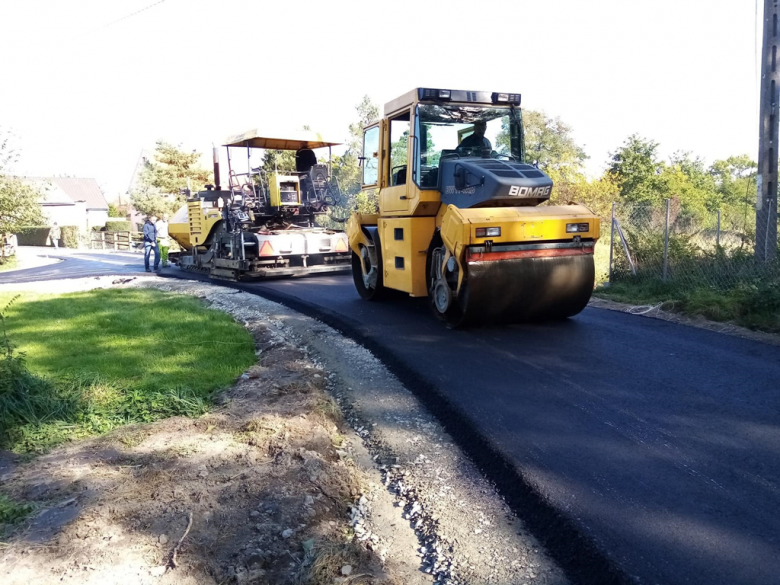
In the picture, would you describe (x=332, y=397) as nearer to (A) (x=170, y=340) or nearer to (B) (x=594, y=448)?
(B) (x=594, y=448)

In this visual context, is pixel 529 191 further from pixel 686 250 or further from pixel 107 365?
pixel 107 365

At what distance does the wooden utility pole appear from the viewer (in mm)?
8680

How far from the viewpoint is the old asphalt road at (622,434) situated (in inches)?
111

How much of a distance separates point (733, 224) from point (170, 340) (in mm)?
8539

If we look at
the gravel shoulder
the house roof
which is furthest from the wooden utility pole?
the house roof

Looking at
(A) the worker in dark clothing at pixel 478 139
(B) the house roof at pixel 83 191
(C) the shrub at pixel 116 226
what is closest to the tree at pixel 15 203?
(A) the worker in dark clothing at pixel 478 139

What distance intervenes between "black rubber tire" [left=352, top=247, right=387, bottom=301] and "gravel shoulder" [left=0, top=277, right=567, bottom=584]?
4347 millimetres

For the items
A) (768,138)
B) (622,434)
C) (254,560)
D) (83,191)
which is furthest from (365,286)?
(83,191)

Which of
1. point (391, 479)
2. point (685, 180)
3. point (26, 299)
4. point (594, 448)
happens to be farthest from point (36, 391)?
point (685, 180)

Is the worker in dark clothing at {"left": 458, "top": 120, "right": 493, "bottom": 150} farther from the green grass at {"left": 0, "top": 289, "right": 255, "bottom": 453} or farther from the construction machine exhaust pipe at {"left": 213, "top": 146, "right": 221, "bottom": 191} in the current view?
the construction machine exhaust pipe at {"left": 213, "top": 146, "right": 221, "bottom": 191}

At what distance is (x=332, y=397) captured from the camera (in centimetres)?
529

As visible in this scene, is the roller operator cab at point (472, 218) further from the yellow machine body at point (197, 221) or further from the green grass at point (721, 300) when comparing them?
the yellow machine body at point (197, 221)

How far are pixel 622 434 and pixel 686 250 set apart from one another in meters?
6.84

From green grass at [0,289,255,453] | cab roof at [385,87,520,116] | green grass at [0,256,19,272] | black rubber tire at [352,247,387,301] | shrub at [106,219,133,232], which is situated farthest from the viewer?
shrub at [106,219,133,232]
